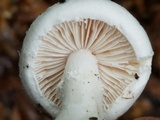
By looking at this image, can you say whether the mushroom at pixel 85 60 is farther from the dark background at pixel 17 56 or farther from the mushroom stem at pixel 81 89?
the dark background at pixel 17 56

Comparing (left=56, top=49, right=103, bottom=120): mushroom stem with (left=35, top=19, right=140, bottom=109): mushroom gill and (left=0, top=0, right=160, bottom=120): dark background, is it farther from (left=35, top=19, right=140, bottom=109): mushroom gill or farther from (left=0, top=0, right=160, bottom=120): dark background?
(left=0, top=0, right=160, bottom=120): dark background

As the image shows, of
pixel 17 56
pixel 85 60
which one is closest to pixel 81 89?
pixel 85 60

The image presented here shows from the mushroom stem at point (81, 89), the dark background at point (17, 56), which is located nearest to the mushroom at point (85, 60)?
the mushroom stem at point (81, 89)

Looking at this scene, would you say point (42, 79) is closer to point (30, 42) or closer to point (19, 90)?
point (30, 42)

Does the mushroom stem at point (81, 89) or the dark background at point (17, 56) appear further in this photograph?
the dark background at point (17, 56)

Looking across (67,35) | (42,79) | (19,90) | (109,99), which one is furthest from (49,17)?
(19,90)

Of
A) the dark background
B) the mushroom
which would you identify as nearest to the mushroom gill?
the mushroom

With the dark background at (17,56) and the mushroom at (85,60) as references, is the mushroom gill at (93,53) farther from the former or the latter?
the dark background at (17,56)
